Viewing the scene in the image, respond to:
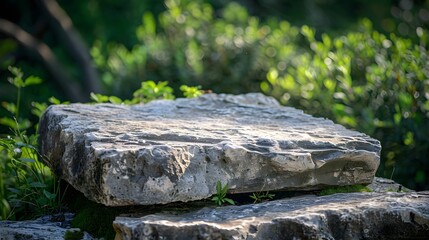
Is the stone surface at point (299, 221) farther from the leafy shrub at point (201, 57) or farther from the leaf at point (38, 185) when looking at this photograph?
the leafy shrub at point (201, 57)

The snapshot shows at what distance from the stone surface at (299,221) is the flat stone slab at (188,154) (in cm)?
11

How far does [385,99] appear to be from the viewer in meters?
5.21

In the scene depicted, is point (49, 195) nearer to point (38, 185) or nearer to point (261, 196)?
point (38, 185)

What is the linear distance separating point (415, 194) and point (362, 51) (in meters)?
2.82

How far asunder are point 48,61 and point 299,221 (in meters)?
8.08

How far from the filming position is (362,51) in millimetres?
5961

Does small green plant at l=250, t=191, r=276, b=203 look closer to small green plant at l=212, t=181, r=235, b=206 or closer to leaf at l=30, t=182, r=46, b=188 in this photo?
small green plant at l=212, t=181, r=235, b=206

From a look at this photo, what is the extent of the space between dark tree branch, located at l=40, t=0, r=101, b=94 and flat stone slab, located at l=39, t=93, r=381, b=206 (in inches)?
258

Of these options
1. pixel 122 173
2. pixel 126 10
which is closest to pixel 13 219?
pixel 122 173

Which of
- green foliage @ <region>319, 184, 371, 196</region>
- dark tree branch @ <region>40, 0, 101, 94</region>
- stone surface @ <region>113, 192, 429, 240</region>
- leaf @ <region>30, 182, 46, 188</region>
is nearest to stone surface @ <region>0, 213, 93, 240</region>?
leaf @ <region>30, 182, 46, 188</region>

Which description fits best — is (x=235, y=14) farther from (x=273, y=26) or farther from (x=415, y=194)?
(x=415, y=194)

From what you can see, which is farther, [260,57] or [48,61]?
[48,61]

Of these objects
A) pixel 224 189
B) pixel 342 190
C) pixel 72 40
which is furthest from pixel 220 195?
pixel 72 40

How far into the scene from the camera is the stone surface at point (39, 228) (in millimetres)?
3117
